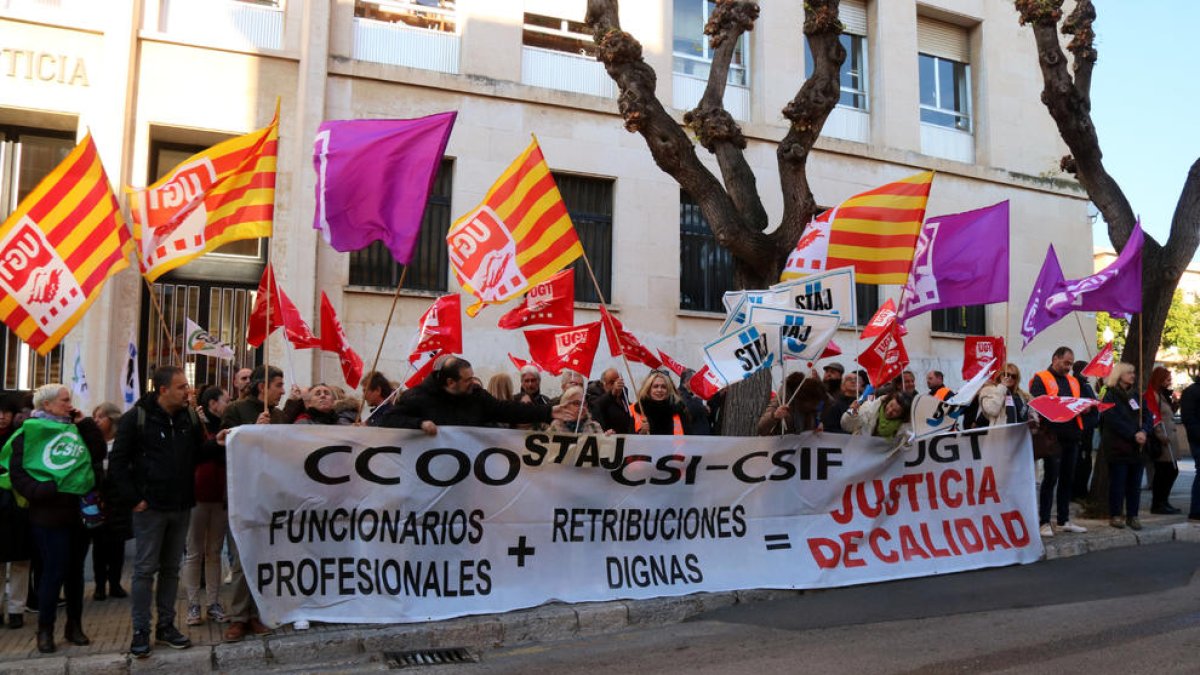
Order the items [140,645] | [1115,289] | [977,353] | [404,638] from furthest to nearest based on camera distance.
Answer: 1. [977,353]
2. [1115,289]
3. [404,638]
4. [140,645]

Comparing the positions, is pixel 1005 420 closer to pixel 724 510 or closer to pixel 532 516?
pixel 724 510

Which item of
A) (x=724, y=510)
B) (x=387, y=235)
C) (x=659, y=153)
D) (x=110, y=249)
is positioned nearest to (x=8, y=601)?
(x=110, y=249)

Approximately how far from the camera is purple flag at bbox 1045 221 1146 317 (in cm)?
956

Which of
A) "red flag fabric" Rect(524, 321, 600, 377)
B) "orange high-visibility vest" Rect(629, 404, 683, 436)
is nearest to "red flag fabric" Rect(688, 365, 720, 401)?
"orange high-visibility vest" Rect(629, 404, 683, 436)

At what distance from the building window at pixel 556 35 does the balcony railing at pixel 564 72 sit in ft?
0.48

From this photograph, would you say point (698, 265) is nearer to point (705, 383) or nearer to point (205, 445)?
point (705, 383)

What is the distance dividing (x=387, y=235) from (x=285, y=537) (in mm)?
2359

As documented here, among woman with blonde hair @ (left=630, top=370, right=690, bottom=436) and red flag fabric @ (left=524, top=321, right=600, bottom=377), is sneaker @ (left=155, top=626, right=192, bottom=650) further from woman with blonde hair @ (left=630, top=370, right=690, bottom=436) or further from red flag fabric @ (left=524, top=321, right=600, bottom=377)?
red flag fabric @ (left=524, top=321, right=600, bottom=377)

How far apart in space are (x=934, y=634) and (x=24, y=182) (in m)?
13.7

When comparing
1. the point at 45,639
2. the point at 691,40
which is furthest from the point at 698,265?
the point at 45,639

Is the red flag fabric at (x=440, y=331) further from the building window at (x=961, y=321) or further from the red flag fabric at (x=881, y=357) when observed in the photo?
the building window at (x=961, y=321)

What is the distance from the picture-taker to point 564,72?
15961mm

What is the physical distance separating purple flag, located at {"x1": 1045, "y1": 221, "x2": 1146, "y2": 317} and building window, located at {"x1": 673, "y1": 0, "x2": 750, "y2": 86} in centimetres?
893

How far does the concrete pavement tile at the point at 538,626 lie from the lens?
644 centimetres
